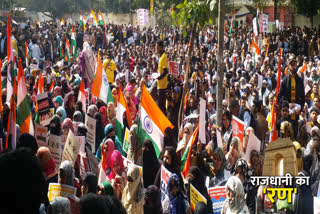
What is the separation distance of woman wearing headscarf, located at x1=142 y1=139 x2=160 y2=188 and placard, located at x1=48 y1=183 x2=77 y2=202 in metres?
1.44

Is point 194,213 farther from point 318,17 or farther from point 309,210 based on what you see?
point 318,17

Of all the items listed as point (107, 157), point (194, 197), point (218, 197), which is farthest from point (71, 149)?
point (218, 197)

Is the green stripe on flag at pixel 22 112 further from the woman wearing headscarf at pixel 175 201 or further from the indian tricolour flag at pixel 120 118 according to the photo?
the woman wearing headscarf at pixel 175 201

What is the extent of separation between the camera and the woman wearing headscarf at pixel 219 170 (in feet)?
19.7

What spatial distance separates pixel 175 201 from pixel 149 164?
3.80 ft

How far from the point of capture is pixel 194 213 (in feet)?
16.3

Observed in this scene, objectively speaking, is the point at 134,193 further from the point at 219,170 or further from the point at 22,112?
the point at 22,112

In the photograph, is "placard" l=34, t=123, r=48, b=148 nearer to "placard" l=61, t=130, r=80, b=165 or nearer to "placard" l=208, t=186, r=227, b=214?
"placard" l=61, t=130, r=80, b=165

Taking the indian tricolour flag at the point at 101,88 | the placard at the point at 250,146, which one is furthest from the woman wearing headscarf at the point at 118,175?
the indian tricolour flag at the point at 101,88

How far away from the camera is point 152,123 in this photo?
6.62 meters

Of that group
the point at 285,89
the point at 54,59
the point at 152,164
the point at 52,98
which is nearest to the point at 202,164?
the point at 152,164

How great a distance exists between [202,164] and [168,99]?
275 cm

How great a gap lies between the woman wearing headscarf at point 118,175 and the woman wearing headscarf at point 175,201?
0.69 m

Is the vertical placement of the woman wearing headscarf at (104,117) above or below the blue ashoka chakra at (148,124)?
below
